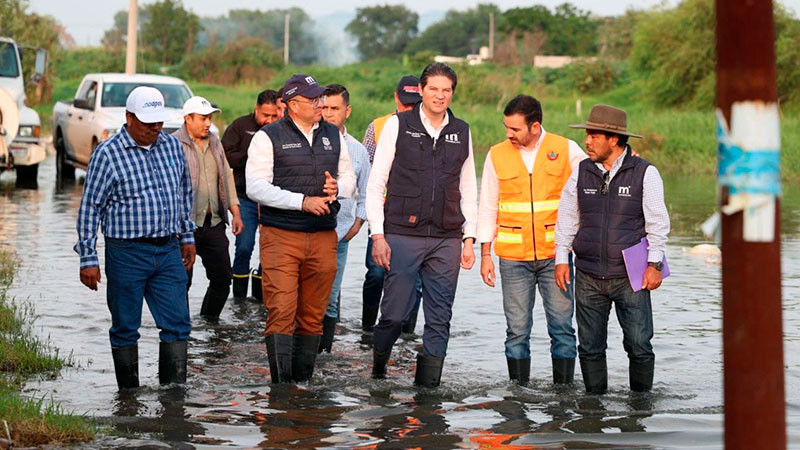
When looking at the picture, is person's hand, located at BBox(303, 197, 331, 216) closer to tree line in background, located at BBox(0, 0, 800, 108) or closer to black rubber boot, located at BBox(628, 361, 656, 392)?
black rubber boot, located at BBox(628, 361, 656, 392)

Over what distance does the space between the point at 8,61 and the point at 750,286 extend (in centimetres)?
2171

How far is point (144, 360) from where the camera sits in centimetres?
959

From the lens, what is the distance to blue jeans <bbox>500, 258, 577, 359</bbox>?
336 inches

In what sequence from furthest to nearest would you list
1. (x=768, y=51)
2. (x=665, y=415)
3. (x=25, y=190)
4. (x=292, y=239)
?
(x=25, y=190) < (x=292, y=239) < (x=665, y=415) < (x=768, y=51)

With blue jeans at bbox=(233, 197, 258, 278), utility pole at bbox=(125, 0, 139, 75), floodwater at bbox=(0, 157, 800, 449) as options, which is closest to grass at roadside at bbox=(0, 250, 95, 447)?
floodwater at bbox=(0, 157, 800, 449)

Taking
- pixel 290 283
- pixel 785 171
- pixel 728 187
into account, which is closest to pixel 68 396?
pixel 290 283

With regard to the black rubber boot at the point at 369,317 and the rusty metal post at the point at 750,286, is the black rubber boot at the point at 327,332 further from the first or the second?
the rusty metal post at the point at 750,286

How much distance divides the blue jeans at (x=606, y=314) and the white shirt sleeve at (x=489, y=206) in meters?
0.64

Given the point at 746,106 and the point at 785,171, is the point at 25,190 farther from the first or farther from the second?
the point at 746,106

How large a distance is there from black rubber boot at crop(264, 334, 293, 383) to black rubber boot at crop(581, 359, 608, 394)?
6.17 feet

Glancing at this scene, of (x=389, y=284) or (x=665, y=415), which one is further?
(x=389, y=284)

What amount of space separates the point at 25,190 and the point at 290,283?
16.3 meters

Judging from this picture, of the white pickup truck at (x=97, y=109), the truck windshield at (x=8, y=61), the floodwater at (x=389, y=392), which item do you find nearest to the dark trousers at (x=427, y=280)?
the floodwater at (x=389, y=392)

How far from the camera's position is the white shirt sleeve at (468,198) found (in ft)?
28.2
